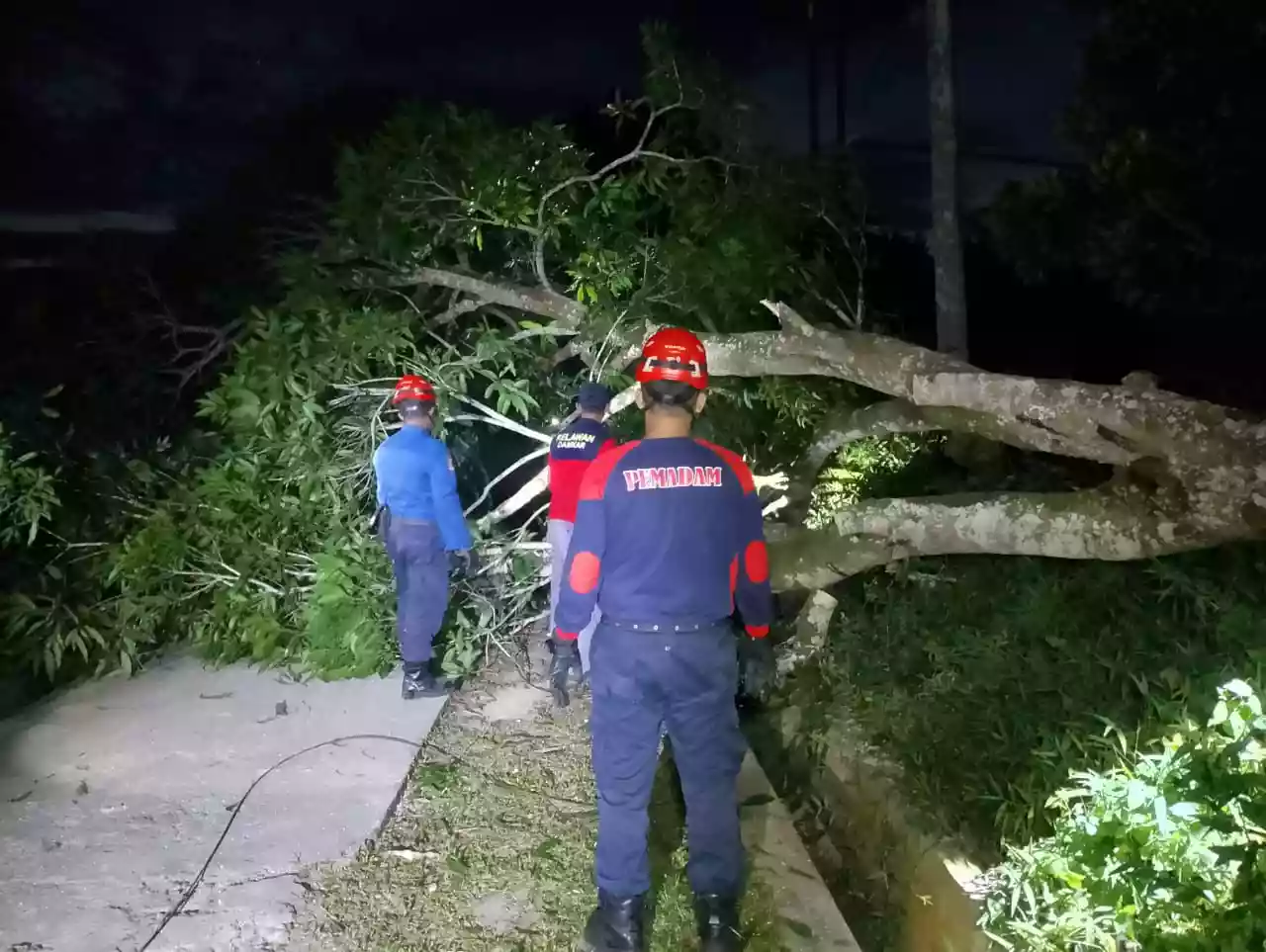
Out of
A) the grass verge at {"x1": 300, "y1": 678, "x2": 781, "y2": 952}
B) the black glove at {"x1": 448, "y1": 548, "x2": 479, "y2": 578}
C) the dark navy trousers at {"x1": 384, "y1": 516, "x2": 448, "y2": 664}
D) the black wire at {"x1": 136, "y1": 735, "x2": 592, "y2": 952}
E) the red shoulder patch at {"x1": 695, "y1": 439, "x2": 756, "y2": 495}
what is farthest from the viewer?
the black glove at {"x1": 448, "y1": 548, "x2": 479, "y2": 578}

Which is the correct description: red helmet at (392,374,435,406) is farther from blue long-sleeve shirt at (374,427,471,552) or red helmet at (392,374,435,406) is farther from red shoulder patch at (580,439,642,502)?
red shoulder patch at (580,439,642,502)

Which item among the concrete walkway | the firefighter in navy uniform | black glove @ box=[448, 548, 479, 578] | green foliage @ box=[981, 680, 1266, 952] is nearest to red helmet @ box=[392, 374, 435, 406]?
black glove @ box=[448, 548, 479, 578]

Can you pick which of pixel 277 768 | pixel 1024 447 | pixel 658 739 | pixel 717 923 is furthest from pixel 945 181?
pixel 277 768

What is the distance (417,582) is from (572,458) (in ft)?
3.28

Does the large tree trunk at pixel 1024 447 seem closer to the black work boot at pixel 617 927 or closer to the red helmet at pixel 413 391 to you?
the red helmet at pixel 413 391

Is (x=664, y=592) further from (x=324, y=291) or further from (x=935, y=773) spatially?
(x=324, y=291)

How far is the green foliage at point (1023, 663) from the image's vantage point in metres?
3.29

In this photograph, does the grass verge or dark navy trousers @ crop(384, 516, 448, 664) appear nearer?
the grass verge

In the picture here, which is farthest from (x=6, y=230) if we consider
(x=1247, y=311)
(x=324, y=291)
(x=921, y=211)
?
(x=1247, y=311)

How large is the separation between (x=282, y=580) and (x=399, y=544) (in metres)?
1.14

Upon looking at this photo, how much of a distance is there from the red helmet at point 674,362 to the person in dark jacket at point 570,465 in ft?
6.59

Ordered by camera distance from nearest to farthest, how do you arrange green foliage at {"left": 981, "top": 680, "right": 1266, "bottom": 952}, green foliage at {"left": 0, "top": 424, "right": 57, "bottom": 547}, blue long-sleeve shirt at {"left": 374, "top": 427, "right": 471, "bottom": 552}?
green foliage at {"left": 981, "top": 680, "right": 1266, "bottom": 952} → blue long-sleeve shirt at {"left": 374, "top": 427, "right": 471, "bottom": 552} → green foliage at {"left": 0, "top": 424, "right": 57, "bottom": 547}

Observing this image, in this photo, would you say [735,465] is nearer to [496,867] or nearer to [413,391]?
[496,867]

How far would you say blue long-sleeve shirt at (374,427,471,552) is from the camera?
15.6 feet
